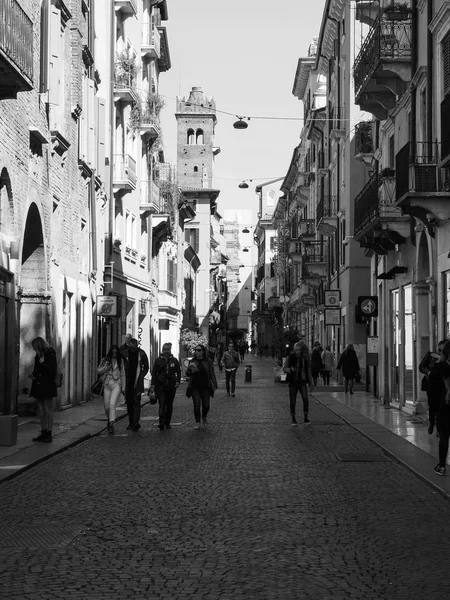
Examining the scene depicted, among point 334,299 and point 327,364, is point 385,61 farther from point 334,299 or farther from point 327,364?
point 327,364

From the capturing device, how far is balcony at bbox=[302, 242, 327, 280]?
5600 cm

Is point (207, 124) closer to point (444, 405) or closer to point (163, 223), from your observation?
point (163, 223)

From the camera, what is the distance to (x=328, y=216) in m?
50.4

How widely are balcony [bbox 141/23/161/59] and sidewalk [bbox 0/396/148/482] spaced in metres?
20.4

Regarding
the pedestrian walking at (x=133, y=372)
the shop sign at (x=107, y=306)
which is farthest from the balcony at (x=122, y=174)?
the pedestrian walking at (x=133, y=372)

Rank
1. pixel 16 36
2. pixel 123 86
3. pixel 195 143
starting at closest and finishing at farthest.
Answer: pixel 16 36 → pixel 123 86 → pixel 195 143

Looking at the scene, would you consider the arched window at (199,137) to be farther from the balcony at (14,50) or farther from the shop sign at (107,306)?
the balcony at (14,50)

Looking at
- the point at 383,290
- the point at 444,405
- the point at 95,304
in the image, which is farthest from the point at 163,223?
the point at 444,405

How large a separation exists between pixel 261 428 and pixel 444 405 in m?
8.31

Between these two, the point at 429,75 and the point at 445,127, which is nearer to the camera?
the point at 445,127

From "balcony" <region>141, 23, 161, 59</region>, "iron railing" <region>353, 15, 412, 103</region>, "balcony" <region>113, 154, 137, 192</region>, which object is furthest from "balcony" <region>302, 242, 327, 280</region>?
"iron railing" <region>353, 15, 412, 103</region>

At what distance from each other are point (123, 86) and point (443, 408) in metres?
25.8

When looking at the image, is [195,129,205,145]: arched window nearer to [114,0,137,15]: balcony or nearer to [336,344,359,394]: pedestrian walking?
[114,0,137,15]: balcony

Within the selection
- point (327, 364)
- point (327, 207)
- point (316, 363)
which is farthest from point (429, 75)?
point (327, 207)
